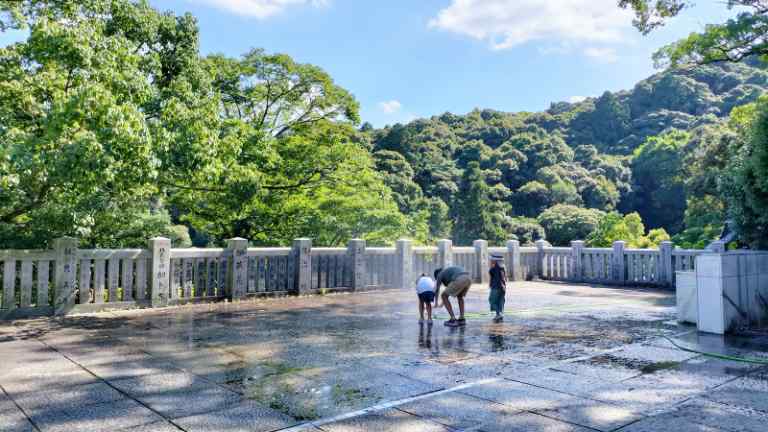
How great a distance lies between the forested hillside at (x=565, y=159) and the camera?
135 feet

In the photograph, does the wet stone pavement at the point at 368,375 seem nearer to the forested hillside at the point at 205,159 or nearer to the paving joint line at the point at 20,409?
the paving joint line at the point at 20,409

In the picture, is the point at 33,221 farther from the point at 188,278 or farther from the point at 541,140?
the point at 541,140

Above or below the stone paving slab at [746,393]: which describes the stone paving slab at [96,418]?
below

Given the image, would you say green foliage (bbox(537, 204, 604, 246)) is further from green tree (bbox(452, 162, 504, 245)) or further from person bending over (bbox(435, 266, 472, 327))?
person bending over (bbox(435, 266, 472, 327))

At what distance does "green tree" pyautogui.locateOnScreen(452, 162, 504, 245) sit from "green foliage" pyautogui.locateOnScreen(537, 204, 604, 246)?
4953 millimetres

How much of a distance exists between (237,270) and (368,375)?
7.51 metres

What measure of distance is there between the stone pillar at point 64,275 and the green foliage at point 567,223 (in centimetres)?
3730

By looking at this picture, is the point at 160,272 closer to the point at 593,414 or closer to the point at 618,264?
the point at 593,414

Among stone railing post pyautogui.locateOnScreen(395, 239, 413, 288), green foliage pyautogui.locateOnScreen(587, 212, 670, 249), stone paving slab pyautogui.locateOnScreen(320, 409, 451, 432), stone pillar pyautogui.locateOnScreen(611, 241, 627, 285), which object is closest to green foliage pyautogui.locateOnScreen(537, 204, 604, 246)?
green foliage pyautogui.locateOnScreen(587, 212, 670, 249)

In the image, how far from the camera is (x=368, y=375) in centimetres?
602

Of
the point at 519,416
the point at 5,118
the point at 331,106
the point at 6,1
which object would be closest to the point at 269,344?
the point at 519,416

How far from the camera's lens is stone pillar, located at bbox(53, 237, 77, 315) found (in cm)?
1018

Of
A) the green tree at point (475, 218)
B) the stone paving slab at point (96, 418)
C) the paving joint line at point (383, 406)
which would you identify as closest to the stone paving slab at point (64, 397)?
the stone paving slab at point (96, 418)

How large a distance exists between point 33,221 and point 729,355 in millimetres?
13862
